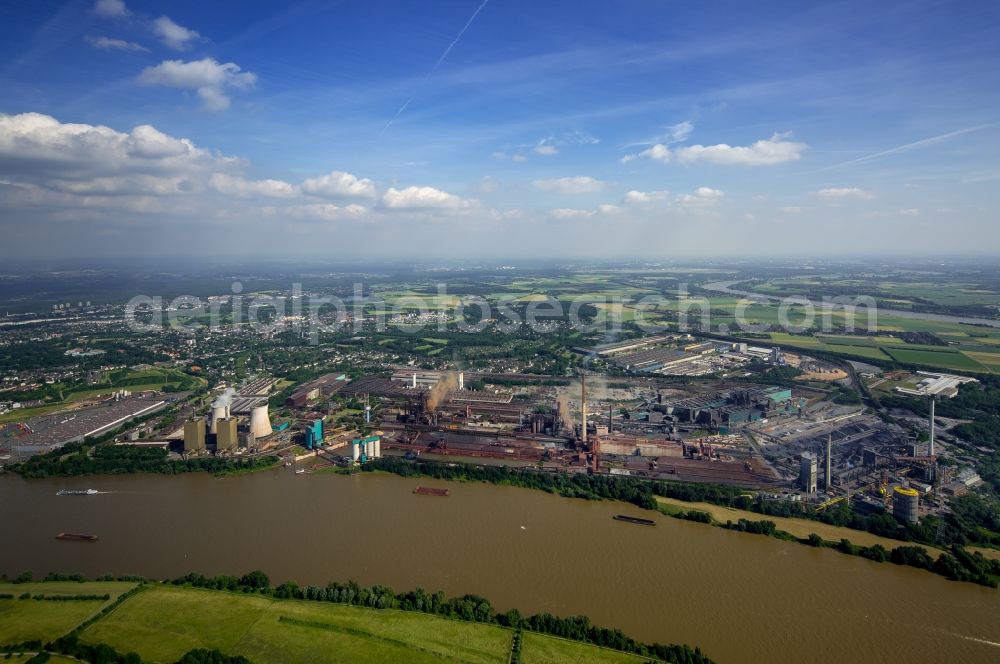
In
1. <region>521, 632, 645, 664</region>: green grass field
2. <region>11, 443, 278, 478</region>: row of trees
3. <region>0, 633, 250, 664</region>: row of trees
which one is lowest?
<region>521, 632, 645, 664</region>: green grass field

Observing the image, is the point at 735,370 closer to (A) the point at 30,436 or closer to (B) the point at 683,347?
(B) the point at 683,347

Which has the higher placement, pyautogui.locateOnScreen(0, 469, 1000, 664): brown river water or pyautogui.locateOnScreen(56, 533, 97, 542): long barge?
pyautogui.locateOnScreen(56, 533, 97, 542): long barge

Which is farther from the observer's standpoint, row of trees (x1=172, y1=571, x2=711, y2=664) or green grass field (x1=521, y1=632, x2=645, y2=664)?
row of trees (x1=172, y1=571, x2=711, y2=664)

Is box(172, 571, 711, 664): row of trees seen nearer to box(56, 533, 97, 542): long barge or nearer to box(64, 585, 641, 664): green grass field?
box(64, 585, 641, 664): green grass field

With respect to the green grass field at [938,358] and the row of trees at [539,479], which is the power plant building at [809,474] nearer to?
the row of trees at [539,479]

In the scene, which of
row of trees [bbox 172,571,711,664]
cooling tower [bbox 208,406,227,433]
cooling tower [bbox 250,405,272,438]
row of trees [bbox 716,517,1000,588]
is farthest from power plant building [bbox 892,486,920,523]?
cooling tower [bbox 208,406,227,433]

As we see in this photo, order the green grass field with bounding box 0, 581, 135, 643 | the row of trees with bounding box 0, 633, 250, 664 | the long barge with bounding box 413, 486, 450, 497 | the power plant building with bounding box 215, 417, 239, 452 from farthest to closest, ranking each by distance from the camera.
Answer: the power plant building with bounding box 215, 417, 239, 452
the long barge with bounding box 413, 486, 450, 497
the green grass field with bounding box 0, 581, 135, 643
the row of trees with bounding box 0, 633, 250, 664

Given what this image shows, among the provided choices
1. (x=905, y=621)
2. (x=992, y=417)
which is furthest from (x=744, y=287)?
(x=905, y=621)
